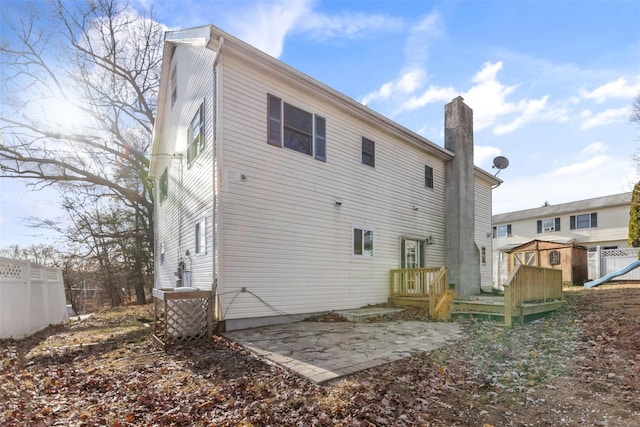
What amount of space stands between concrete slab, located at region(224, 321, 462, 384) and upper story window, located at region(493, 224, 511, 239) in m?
27.0

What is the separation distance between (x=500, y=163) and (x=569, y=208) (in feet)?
47.5

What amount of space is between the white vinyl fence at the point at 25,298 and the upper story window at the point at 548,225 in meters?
32.6

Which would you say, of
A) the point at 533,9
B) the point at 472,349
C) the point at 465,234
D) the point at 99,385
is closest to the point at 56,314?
the point at 99,385

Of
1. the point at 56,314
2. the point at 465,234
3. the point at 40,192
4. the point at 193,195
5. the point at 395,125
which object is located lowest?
the point at 56,314

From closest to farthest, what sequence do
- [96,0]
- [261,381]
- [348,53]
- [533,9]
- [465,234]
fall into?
1. [261,381]
2. [533,9]
3. [348,53]
4. [465,234]
5. [96,0]

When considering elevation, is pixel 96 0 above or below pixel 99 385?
above

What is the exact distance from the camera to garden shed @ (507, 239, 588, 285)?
18.1 metres

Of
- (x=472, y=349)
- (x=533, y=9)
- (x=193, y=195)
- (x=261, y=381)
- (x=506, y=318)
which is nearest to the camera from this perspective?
(x=261, y=381)

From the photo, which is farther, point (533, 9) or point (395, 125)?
point (395, 125)

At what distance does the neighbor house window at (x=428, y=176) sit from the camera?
13.9 metres

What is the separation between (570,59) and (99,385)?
12.3 meters

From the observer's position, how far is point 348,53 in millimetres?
11078

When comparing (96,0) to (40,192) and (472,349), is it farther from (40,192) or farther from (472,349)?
(472,349)

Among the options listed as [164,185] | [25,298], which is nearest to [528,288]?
[25,298]
